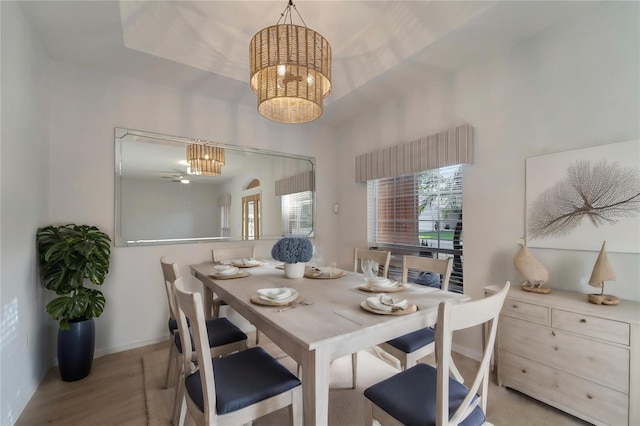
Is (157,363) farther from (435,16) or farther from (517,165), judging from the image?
(435,16)

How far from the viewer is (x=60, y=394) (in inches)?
80.7

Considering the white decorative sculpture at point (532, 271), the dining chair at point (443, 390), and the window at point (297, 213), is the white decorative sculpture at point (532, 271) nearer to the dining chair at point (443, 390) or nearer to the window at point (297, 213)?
the dining chair at point (443, 390)

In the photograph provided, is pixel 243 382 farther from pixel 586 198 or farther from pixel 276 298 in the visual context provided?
pixel 586 198

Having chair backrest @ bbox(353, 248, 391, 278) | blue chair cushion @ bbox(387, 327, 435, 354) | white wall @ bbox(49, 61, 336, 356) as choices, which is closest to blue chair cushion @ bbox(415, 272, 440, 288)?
chair backrest @ bbox(353, 248, 391, 278)

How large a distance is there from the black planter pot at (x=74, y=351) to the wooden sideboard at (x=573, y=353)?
319cm

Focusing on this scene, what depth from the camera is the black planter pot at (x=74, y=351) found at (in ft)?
7.16

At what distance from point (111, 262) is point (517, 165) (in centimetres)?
375

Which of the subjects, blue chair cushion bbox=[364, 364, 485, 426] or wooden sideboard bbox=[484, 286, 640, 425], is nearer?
blue chair cushion bbox=[364, 364, 485, 426]

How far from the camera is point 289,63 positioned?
1.79 metres

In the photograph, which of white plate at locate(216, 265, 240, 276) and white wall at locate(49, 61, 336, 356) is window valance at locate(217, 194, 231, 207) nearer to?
white wall at locate(49, 61, 336, 356)

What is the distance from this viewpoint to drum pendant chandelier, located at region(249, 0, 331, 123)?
71.1 inches

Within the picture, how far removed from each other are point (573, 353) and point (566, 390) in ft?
0.79

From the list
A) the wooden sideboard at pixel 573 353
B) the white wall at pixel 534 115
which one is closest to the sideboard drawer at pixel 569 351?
the wooden sideboard at pixel 573 353

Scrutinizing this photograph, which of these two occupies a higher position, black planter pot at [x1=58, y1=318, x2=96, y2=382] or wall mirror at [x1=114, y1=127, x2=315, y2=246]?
wall mirror at [x1=114, y1=127, x2=315, y2=246]
